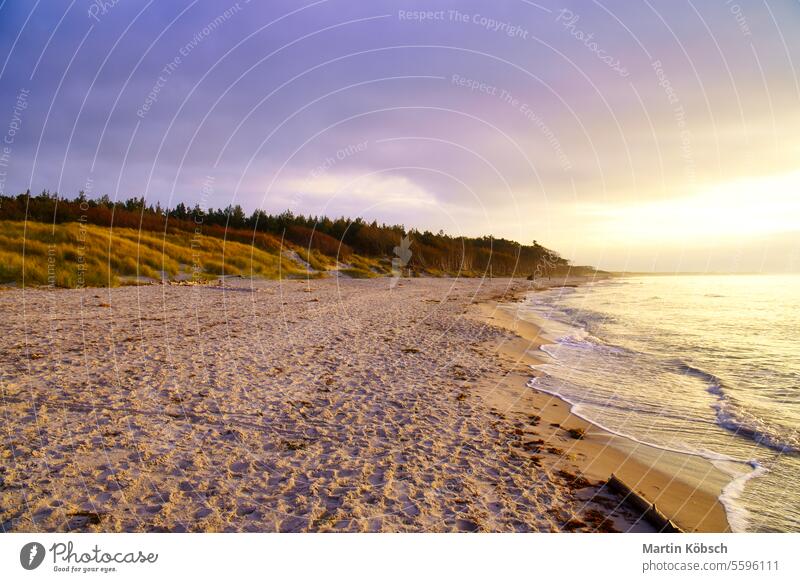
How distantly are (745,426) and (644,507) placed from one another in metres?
5.62

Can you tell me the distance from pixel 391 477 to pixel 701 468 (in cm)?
516

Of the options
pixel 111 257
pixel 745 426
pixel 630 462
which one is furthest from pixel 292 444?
pixel 111 257

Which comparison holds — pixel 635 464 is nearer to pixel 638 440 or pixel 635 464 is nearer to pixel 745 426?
pixel 638 440

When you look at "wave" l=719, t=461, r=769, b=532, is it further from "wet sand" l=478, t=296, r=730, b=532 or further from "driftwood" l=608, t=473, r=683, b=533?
"driftwood" l=608, t=473, r=683, b=533

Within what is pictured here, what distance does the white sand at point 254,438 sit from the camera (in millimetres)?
4840

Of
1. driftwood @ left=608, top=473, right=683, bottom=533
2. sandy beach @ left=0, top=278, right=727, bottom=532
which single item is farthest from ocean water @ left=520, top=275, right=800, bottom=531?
driftwood @ left=608, top=473, right=683, bottom=533

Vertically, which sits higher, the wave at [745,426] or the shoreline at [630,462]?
the wave at [745,426]

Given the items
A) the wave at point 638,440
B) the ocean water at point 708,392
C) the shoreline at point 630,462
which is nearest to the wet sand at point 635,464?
the shoreline at point 630,462

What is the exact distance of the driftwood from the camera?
502cm

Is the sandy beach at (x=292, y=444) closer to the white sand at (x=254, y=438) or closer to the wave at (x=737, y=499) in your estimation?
the white sand at (x=254, y=438)

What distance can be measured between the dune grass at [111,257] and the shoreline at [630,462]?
25.1 m

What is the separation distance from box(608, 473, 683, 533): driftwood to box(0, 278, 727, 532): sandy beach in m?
0.14
